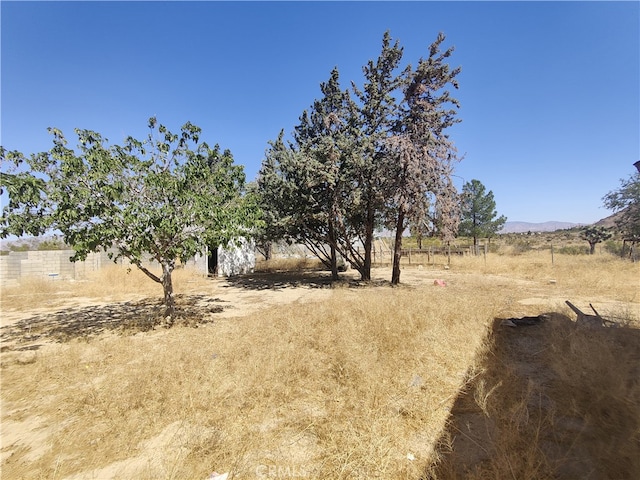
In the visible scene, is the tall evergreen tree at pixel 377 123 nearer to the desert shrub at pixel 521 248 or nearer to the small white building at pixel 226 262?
the small white building at pixel 226 262

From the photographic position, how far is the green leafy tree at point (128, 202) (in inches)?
225

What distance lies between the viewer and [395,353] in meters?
4.79

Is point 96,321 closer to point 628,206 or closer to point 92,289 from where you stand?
point 92,289

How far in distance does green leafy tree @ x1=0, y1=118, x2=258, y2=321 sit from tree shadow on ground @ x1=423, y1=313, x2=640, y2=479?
5542 mm

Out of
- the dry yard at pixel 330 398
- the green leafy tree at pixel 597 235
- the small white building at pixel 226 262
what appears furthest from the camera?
the green leafy tree at pixel 597 235

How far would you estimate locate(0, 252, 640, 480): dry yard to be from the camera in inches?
102

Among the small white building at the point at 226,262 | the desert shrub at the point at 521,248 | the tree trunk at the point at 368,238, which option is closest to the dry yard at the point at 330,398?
the tree trunk at the point at 368,238

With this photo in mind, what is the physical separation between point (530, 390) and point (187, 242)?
621cm

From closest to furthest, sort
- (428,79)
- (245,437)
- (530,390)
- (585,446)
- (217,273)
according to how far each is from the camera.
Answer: (585,446)
(245,437)
(530,390)
(428,79)
(217,273)

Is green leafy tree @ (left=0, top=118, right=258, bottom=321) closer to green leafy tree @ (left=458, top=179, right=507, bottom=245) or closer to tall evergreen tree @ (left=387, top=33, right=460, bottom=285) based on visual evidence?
tall evergreen tree @ (left=387, top=33, right=460, bottom=285)

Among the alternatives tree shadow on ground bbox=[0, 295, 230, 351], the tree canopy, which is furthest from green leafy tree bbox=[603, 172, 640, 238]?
tree shadow on ground bbox=[0, 295, 230, 351]

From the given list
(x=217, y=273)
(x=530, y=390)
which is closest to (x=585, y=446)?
(x=530, y=390)

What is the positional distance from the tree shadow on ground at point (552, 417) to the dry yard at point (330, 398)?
0.05ft

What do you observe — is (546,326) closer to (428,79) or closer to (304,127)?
(428,79)
